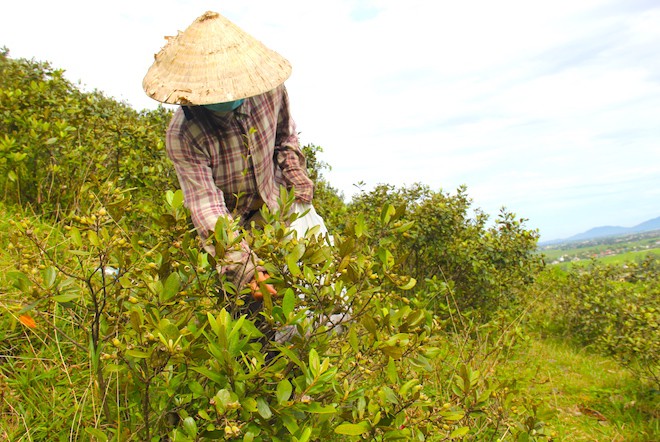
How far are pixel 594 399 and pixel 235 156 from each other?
3994 millimetres

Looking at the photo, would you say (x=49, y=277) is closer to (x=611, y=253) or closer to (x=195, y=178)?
(x=195, y=178)

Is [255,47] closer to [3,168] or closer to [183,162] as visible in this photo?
[183,162]

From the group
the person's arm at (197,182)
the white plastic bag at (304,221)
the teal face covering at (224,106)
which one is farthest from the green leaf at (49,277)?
the white plastic bag at (304,221)

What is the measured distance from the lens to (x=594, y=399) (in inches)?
171

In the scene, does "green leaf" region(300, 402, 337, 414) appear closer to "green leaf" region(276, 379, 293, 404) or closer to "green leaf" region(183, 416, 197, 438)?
"green leaf" region(276, 379, 293, 404)

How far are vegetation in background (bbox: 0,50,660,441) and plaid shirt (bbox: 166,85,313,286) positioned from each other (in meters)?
0.28

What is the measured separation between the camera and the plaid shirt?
2.42m

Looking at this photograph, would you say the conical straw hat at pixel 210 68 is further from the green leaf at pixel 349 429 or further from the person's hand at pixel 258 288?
the green leaf at pixel 349 429

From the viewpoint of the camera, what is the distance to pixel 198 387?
1579 millimetres

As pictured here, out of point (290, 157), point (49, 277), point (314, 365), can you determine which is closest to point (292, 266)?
point (314, 365)

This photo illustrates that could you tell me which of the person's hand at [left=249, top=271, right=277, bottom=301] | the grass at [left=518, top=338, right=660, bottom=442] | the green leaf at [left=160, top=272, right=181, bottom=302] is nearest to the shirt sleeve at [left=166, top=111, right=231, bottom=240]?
the person's hand at [left=249, top=271, right=277, bottom=301]

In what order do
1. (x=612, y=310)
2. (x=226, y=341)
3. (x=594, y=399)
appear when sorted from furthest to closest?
(x=612, y=310)
(x=594, y=399)
(x=226, y=341)

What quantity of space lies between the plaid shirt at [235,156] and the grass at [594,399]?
212 centimetres

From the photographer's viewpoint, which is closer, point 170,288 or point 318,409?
point 318,409
